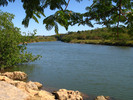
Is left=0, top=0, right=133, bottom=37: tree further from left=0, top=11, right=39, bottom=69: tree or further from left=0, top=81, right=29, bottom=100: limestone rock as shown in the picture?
left=0, top=11, right=39, bottom=69: tree

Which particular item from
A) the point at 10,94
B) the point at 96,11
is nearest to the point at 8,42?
the point at 10,94

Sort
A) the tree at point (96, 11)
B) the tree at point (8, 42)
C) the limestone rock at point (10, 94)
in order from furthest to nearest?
1. the tree at point (8, 42)
2. the limestone rock at point (10, 94)
3. the tree at point (96, 11)

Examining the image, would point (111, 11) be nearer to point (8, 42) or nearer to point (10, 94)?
point (10, 94)

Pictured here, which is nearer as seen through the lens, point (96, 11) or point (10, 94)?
point (96, 11)

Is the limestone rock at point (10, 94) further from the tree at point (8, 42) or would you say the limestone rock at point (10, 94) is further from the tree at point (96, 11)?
the tree at point (8, 42)

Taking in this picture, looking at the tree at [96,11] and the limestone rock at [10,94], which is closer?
the tree at [96,11]

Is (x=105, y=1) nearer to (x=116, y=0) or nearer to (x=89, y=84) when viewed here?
(x=116, y=0)

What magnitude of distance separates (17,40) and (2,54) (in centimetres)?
215

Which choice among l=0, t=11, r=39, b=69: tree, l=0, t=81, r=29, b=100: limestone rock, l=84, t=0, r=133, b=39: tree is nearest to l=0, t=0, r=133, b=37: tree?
l=84, t=0, r=133, b=39: tree

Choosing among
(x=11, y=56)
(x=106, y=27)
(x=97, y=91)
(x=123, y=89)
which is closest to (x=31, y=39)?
(x=11, y=56)

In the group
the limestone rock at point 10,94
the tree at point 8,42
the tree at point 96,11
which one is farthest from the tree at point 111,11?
the tree at point 8,42

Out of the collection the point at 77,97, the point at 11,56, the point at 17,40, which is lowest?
the point at 77,97

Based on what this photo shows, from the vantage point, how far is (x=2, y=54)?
1662 centimetres

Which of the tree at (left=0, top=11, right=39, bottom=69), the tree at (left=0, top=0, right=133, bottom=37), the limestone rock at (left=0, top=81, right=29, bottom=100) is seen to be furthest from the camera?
the tree at (left=0, top=11, right=39, bottom=69)
